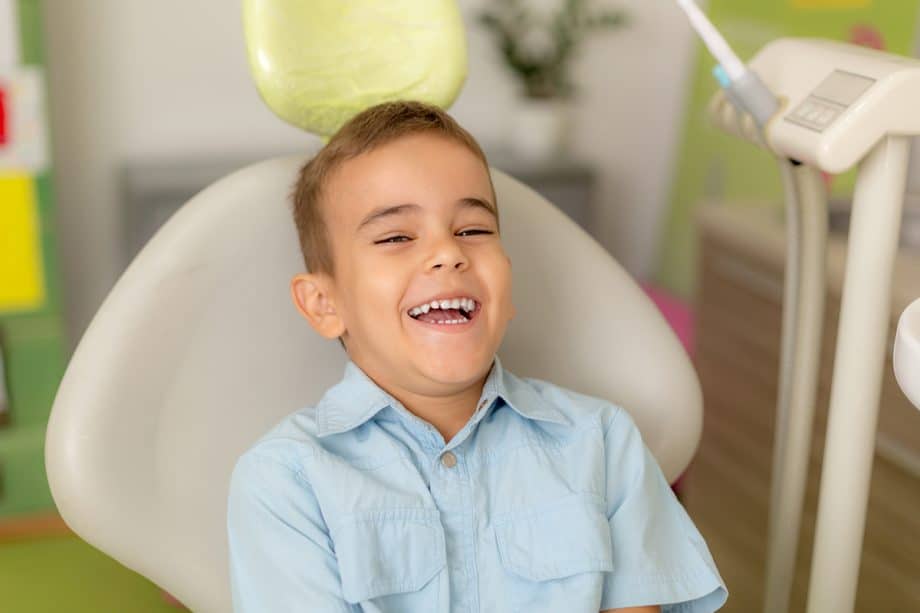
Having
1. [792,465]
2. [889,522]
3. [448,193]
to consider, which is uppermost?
[448,193]

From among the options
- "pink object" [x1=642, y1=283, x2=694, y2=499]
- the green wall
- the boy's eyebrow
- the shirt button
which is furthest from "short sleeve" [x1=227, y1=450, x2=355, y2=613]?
"pink object" [x1=642, y1=283, x2=694, y2=499]

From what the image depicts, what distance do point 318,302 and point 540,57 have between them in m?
1.89

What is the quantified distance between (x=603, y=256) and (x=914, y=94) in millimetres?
381

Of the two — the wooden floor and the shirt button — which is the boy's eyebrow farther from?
the wooden floor

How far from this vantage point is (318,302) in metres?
1.11

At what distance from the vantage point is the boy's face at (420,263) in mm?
1022

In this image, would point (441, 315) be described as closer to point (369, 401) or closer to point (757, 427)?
point (369, 401)

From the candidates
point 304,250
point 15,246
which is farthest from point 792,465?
point 15,246

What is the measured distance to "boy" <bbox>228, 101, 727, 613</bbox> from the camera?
977 mm

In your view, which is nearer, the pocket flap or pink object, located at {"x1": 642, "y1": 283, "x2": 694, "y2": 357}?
the pocket flap

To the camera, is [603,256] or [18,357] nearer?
[603,256]

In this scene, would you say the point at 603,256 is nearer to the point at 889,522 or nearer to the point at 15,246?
the point at 889,522

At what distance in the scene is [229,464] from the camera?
1.07m

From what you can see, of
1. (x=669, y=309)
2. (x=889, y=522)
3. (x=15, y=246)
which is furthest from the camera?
(x=669, y=309)
